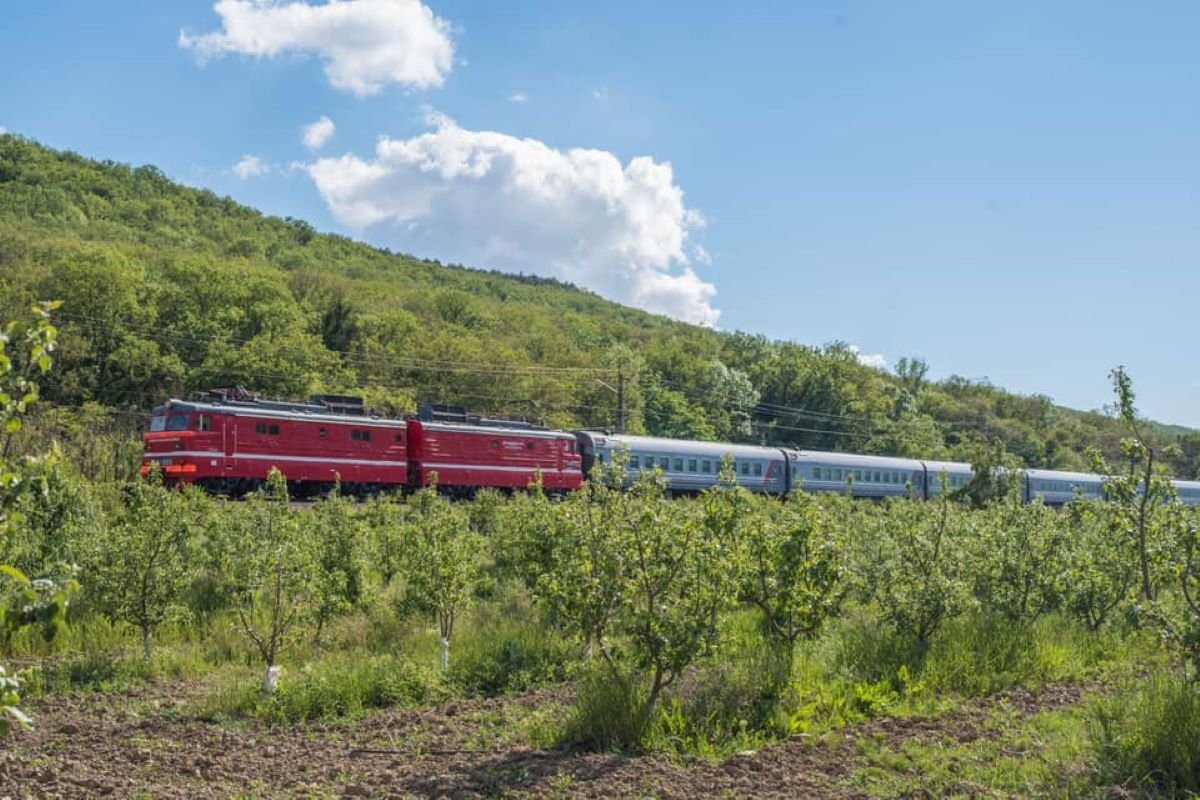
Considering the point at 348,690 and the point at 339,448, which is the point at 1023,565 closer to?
the point at 348,690

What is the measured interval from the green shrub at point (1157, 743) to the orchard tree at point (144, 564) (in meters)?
12.7

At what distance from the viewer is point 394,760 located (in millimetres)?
8984

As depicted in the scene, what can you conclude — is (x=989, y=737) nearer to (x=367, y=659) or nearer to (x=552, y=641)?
(x=552, y=641)

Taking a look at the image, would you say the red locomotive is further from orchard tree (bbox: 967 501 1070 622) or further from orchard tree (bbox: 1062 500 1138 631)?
orchard tree (bbox: 1062 500 1138 631)

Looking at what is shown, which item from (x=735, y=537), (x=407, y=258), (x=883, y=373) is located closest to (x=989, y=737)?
(x=735, y=537)

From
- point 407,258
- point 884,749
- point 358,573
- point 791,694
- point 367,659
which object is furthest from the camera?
point 407,258

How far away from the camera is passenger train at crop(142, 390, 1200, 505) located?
25547 mm

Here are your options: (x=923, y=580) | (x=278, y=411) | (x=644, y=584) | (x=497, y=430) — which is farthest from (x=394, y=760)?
(x=497, y=430)

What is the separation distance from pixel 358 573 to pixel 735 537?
8.58 metres

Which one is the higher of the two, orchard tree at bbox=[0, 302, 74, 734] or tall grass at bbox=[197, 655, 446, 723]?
orchard tree at bbox=[0, 302, 74, 734]

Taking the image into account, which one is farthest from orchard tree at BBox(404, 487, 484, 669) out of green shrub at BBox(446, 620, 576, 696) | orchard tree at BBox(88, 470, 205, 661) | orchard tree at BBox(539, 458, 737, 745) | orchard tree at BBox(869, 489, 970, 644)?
orchard tree at BBox(869, 489, 970, 644)

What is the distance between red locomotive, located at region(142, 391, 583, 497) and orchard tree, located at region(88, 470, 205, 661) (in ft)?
30.4

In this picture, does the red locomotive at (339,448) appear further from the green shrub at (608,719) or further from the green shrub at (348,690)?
the green shrub at (608,719)

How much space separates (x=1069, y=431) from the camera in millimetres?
101750
